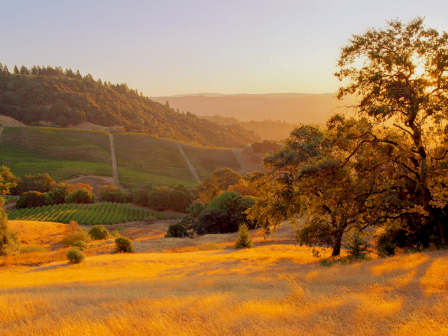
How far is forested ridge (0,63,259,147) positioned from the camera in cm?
14600

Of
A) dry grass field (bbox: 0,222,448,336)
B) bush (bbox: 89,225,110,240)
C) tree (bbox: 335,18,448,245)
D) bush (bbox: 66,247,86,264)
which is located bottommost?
bush (bbox: 89,225,110,240)

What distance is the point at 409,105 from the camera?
38.7ft

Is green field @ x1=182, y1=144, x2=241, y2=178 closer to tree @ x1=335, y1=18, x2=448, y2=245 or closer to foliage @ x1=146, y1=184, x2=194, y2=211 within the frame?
foliage @ x1=146, y1=184, x2=194, y2=211

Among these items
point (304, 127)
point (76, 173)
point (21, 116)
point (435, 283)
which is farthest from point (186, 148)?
point (435, 283)

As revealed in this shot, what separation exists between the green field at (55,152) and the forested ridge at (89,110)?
29.0 m

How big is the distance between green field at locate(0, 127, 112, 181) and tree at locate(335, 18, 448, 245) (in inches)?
3295

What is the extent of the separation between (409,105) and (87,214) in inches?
2184

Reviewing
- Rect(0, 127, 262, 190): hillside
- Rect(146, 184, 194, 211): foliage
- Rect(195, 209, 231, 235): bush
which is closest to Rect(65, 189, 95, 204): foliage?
Rect(146, 184, 194, 211): foliage

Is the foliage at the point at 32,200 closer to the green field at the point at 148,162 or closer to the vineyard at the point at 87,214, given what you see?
the vineyard at the point at 87,214

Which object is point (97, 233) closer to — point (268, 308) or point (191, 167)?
point (268, 308)

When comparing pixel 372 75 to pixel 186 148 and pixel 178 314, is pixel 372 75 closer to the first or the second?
pixel 178 314

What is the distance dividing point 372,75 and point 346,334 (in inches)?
405

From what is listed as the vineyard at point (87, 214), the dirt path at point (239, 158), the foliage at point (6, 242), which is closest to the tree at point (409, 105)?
the foliage at point (6, 242)

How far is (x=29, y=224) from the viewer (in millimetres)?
39719
